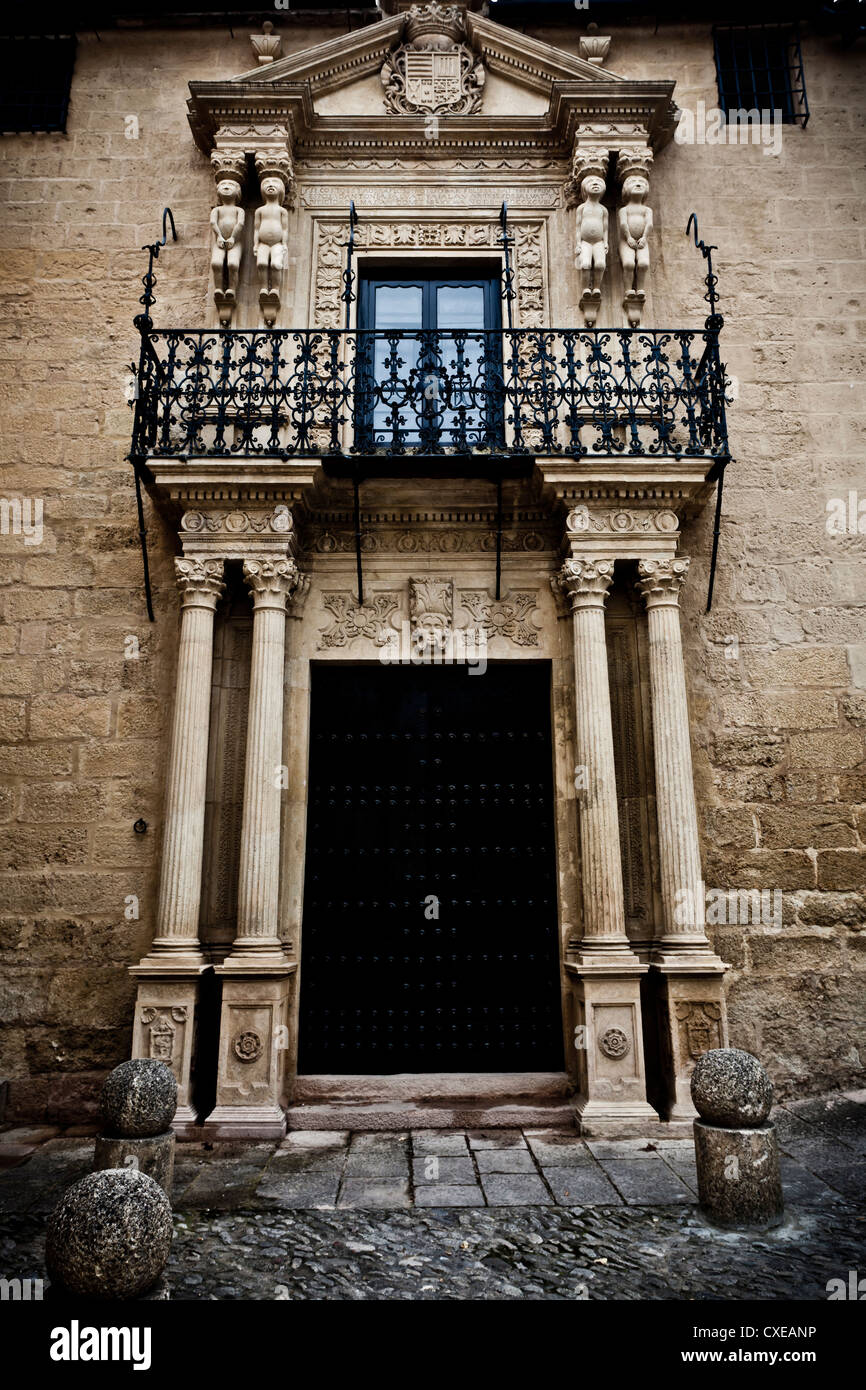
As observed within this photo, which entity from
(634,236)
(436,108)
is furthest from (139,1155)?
(436,108)

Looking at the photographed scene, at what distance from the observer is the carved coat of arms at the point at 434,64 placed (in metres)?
8.59

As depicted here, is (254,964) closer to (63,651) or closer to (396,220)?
(63,651)

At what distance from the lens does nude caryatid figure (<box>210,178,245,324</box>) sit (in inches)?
310

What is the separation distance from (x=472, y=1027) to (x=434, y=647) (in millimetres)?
3220

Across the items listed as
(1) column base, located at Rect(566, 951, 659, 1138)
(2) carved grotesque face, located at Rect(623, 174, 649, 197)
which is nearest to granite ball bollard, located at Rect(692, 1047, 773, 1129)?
(1) column base, located at Rect(566, 951, 659, 1138)

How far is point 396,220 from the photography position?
8344mm

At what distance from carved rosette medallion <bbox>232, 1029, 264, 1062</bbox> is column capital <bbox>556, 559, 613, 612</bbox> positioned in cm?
419

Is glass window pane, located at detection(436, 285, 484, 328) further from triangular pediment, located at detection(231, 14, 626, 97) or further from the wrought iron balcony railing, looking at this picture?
triangular pediment, located at detection(231, 14, 626, 97)

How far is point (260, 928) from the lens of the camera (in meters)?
6.39

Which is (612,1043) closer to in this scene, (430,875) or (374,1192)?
(430,875)

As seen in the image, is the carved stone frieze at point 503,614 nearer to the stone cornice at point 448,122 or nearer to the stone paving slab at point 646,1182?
the stone paving slab at point 646,1182

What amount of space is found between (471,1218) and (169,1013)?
111 inches

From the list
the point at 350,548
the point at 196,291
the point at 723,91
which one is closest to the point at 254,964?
the point at 350,548
